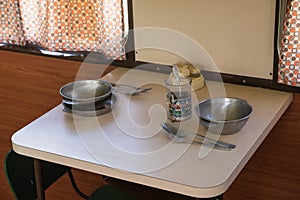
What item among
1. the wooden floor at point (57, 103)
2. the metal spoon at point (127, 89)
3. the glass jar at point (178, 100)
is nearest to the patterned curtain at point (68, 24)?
the wooden floor at point (57, 103)

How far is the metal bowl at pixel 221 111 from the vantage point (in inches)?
63.5

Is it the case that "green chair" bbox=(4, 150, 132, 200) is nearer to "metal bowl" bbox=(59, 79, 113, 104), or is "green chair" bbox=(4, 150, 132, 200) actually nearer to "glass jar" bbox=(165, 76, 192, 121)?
"metal bowl" bbox=(59, 79, 113, 104)

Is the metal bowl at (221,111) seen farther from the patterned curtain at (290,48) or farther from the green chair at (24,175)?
the green chair at (24,175)

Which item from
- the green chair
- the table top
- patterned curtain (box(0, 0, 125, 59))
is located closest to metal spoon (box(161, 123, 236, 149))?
the table top

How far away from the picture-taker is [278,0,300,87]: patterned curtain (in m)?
1.77

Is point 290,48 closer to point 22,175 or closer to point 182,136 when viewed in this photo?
point 182,136

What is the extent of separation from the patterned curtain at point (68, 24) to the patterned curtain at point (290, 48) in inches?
24.9

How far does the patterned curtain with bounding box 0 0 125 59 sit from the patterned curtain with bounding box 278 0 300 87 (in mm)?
633

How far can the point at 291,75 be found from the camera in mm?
1839

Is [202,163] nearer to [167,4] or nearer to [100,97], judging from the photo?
[100,97]

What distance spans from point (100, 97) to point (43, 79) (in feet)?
2.42

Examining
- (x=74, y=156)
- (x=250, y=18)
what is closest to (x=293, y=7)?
(x=250, y=18)

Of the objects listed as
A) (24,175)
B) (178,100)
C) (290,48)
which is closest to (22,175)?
(24,175)

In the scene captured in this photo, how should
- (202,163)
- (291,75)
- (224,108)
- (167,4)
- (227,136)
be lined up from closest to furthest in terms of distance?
(202,163), (227,136), (224,108), (291,75), (167,4)
